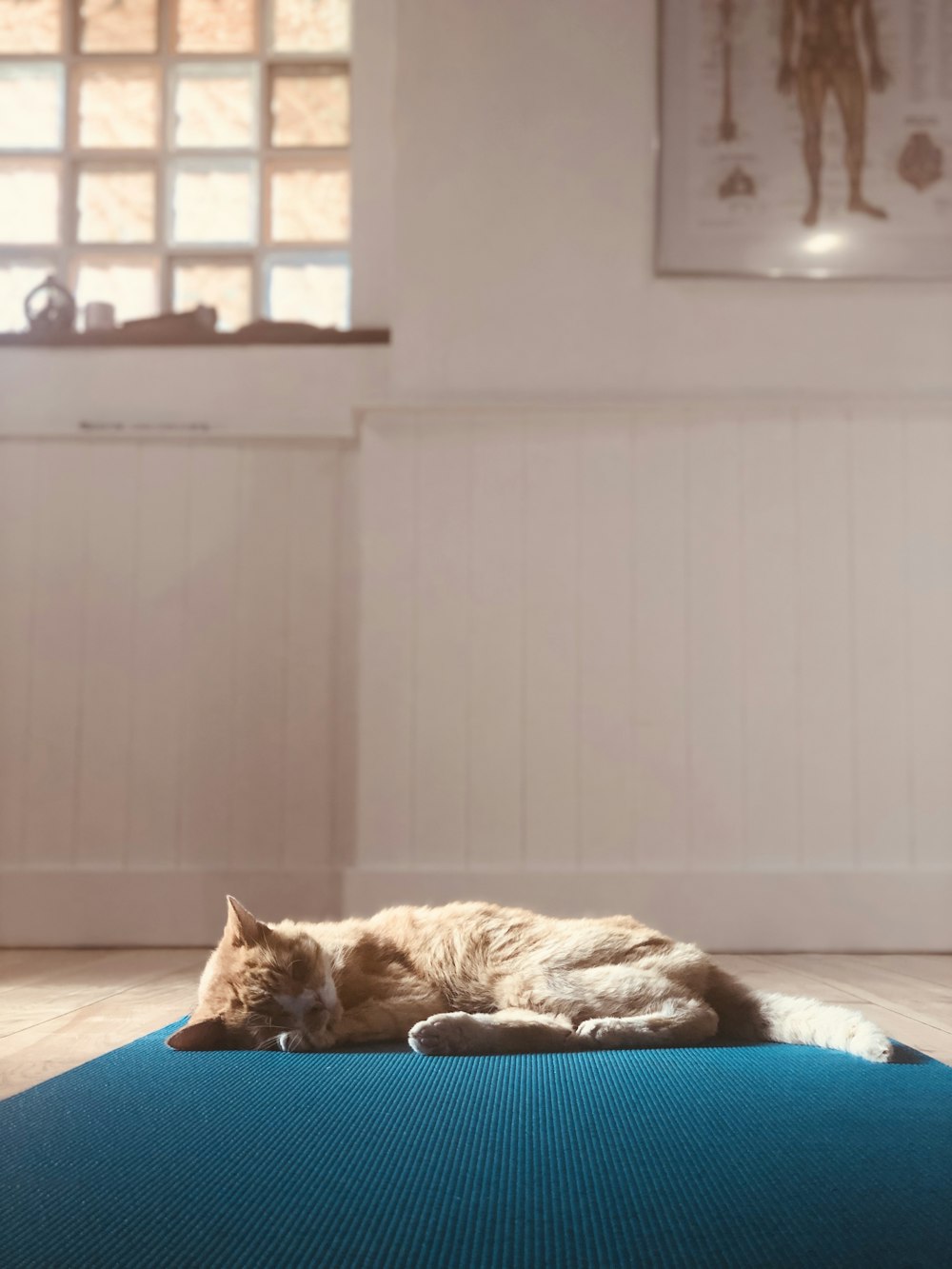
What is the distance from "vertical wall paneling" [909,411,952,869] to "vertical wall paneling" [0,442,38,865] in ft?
7.75

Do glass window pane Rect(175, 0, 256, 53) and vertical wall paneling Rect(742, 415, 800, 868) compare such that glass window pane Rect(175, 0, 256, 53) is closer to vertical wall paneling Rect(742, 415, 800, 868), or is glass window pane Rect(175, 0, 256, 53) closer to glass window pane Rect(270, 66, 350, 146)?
glass window pane Rect(270, 66, 350, 146)

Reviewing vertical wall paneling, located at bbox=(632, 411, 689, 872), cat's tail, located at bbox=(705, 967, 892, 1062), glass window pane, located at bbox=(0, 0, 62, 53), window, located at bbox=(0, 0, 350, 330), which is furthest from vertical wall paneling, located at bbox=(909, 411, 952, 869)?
glass window pane, located at bbox=(0, 0, 62, 53)

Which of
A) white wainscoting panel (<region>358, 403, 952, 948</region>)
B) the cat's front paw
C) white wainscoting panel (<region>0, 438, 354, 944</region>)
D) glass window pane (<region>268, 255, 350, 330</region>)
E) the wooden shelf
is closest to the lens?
the cat's front paw

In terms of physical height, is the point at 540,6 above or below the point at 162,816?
above

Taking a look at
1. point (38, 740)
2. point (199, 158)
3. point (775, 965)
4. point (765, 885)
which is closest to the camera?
point (775, 965)

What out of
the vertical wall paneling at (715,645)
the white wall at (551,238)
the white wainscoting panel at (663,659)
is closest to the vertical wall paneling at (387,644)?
the white wainscoting panel at (663,659)

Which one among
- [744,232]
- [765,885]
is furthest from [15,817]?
[744,232]

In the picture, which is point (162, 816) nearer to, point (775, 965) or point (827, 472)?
point (775, 965)

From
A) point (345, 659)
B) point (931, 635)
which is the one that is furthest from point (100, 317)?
point (931, 635)

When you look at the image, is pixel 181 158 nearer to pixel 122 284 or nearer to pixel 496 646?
pixel 122 284

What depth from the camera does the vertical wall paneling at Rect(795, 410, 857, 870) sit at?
9.11 ft

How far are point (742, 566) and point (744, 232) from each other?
0.92m

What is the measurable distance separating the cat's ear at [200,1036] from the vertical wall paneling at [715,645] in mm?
1620

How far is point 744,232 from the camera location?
9.68 ft
